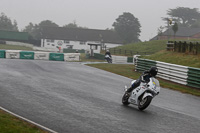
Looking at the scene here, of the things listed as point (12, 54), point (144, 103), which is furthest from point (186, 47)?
point (144, 103)

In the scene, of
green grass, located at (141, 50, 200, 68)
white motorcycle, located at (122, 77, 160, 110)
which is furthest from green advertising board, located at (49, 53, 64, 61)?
white motorcycle, located at (122, 77, 160, 110)

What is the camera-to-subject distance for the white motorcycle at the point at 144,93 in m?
10.8

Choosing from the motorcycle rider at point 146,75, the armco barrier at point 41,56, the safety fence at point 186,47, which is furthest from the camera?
the armco barrier at point 41,56

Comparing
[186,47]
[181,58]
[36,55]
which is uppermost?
[186,47]

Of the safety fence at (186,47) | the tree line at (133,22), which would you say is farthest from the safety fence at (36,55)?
the tree line at (133,22)

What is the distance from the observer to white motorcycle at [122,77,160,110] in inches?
425

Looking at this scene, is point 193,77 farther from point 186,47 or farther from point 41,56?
point 41,56

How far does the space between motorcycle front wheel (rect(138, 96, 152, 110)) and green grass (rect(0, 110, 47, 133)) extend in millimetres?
4226

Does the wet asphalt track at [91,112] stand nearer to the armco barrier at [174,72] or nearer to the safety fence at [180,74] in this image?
the safety fence at [180,74]

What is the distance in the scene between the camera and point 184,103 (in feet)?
47.2

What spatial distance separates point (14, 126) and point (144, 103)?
483 cm

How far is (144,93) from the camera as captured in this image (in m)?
11.1

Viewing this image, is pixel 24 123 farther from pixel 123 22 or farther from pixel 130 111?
pixel 123 22

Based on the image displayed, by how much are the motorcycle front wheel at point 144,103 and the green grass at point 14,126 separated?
4226 millimetres
